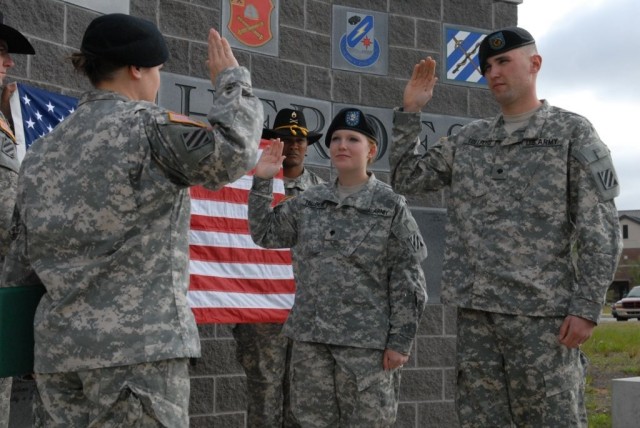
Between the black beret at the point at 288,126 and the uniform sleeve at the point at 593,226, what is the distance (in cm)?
232

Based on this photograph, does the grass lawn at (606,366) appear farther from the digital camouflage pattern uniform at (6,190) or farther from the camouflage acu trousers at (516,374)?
the digital camouflage pattern uniform at (6,190)

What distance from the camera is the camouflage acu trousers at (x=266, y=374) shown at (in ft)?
16.6

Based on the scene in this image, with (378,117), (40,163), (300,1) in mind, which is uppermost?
(300,1)

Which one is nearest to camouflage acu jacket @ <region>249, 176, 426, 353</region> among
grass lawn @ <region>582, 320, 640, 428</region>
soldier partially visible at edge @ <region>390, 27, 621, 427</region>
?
soldier partially visible at edge @ <region>390, 27, 621, 427</region>

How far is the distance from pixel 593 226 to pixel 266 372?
7.91ft

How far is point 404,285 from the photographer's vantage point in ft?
13.0

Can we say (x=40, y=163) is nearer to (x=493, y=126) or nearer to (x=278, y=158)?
(x=278, y=158)

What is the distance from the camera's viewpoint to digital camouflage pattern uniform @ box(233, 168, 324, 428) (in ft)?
16.6

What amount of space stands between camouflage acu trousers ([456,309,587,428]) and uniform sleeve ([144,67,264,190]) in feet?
4.44

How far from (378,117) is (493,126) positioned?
2849 millimetres

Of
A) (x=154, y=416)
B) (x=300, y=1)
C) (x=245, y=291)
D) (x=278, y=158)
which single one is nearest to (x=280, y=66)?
(x=300, y=1)

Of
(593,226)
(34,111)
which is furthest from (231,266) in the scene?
(593,226)

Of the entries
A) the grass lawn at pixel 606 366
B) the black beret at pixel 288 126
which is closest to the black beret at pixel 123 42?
the black beret at pixel 288 126

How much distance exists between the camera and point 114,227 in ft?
7.99
